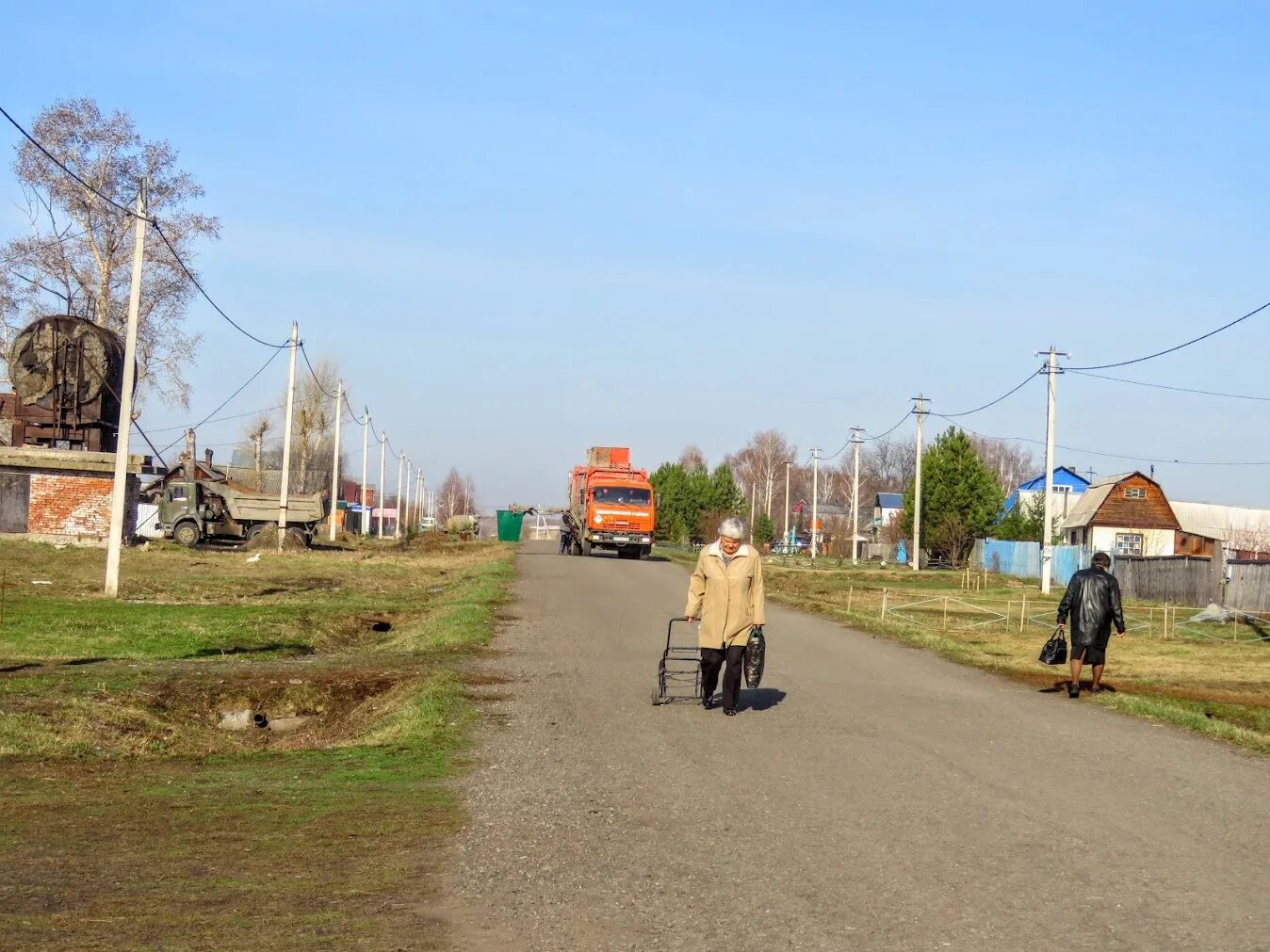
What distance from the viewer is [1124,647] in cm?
2688

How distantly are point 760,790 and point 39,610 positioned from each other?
53.2 ft

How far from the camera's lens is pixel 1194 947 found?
5.52 meters

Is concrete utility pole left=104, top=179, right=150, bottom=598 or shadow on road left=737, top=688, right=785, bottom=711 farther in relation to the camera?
concrete utility pole left=104, top=179, right=150, bottom=598

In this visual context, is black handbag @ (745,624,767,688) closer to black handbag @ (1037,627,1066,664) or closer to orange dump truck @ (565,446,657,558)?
black handbag @ (1037,627,1066,664)

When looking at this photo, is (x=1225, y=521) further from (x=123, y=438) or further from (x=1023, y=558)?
(x=123, y=438)

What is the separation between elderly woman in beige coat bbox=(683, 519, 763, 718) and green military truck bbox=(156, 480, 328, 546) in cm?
4161

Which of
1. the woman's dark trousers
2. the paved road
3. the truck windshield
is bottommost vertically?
the paved road

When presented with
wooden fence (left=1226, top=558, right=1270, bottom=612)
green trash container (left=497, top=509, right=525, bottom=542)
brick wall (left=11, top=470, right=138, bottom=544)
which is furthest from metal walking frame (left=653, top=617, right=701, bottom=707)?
green trash container (left=497, top=509, right=525, bottom=542)

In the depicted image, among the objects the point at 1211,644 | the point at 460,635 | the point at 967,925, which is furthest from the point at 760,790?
the point at 1211,644

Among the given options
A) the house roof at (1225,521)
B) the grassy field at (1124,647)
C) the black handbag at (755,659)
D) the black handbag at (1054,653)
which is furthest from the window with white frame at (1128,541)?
the black handbag at (755,659)

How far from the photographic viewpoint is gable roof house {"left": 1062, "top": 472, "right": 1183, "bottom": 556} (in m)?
78.0

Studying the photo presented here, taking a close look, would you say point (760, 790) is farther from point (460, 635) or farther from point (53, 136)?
point (53, 136)

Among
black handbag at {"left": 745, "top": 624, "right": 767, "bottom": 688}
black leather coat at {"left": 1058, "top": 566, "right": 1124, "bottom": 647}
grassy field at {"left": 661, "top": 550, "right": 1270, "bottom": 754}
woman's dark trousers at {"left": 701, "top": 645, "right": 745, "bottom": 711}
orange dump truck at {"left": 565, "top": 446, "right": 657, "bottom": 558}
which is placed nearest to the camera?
woman's dark trousers at {"left": 701, "top": 645, "right": 745, "bottom": 711}

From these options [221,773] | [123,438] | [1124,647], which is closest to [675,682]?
[221,773]
